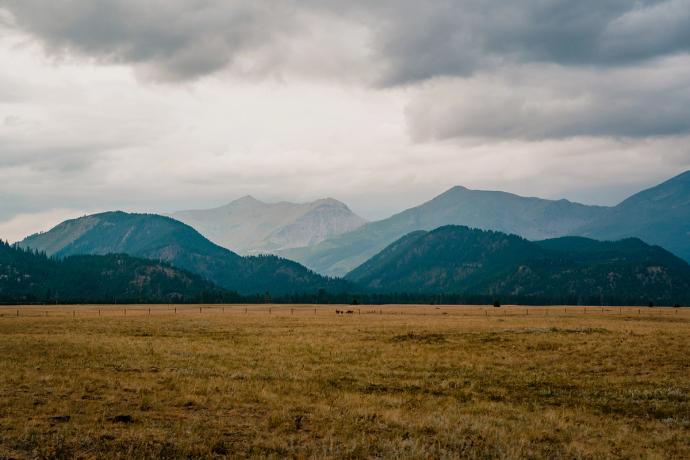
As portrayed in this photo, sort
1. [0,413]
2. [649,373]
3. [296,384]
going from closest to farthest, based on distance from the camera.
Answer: [0,413] < [296,384] < [649,373]

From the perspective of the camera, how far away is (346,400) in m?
28.4

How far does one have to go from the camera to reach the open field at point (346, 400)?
67.3 ft

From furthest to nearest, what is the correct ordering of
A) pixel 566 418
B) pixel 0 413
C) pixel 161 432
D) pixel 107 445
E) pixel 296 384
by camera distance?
pixel 296 384 → pixel 566 418 → pixel 0 413 → pixel 161 432 → pixel 107 445

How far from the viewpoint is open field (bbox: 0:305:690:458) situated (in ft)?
67.3

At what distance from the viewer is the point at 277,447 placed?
20.0 metres

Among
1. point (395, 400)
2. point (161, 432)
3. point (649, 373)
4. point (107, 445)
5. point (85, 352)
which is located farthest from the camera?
point (85, 352)

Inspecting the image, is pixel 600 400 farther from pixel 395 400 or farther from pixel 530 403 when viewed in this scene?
pixel 395 400

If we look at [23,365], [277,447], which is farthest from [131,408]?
[23,365]

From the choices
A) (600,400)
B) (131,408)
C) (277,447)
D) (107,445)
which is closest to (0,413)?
(131,408)

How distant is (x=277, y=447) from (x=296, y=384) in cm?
1308

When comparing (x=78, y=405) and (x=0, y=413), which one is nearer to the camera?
(x=0, y=413)

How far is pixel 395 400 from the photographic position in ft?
94.1

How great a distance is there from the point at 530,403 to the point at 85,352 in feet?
110

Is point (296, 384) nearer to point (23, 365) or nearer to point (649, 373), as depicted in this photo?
point (23, 365)
